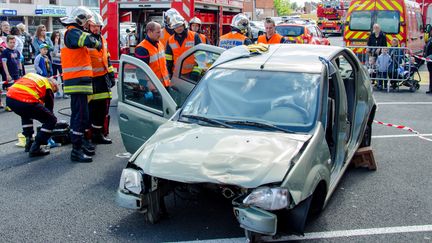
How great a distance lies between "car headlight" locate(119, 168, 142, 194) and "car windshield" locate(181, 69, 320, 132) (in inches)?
36.8


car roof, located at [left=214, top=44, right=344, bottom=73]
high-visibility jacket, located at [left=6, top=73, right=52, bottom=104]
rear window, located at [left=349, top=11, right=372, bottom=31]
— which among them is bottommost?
high-visibility jacket, located at [left=6, top=73, right=52, bottom=104]

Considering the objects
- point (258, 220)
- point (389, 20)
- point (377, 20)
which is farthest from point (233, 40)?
point (389, 20)

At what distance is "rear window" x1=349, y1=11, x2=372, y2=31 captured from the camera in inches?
677

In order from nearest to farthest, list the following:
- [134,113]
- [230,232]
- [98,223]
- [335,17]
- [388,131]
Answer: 1. [230,232]
2. [98,223]
3. [134,113]
4. [388,131]
5. [335,17]

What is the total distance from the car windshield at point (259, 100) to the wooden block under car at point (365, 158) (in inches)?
68.5

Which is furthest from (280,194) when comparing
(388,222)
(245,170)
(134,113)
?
(134,113)

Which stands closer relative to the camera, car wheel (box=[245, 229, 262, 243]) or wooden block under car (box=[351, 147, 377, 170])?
car wheel (box=[245, 229, 262, 243])

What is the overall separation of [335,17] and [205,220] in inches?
1645

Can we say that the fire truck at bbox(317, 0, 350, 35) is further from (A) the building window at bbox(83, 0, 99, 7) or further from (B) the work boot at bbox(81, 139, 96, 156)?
(B) the work boot at bbox(81, 139, 96, 156)

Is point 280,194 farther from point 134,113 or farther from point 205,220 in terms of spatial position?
point 134,113

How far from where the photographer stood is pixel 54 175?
6125 millimetres

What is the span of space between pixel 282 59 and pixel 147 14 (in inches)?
316

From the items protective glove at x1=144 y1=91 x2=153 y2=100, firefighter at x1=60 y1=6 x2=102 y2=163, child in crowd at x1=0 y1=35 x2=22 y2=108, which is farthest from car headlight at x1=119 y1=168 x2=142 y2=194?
child in crowd at x1=0 y1=35 x2=22 y2=108

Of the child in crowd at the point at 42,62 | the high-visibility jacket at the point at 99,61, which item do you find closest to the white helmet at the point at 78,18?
the high-visibility jacket at the point at 99,61
